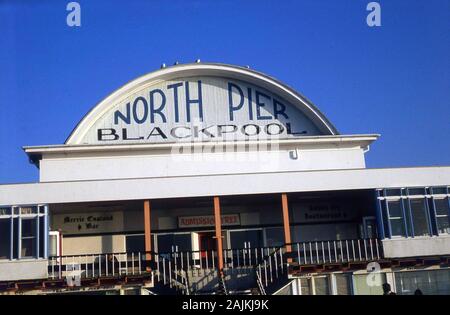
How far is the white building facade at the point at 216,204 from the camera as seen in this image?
12352mm

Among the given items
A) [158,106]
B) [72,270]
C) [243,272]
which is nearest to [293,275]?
[243,272]

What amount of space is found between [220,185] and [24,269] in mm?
4686

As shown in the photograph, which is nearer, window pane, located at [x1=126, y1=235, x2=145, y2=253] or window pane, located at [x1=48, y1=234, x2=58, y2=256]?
window pane, located at [x1=48, y1=234, x2=58, y2=256]

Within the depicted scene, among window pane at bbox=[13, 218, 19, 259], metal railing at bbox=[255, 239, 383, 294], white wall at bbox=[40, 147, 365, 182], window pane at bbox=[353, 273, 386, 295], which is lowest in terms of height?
window pane at bbox=[353, 273, 386, 295]

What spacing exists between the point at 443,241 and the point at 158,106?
7.96 metres

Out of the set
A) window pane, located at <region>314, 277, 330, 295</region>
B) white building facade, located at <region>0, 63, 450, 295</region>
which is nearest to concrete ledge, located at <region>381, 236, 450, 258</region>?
white building facade, located at <region>0, 63, 450, 295</region>

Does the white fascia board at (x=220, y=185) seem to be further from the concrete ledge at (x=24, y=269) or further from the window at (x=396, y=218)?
the concrete ledge at (x=24, y=269)

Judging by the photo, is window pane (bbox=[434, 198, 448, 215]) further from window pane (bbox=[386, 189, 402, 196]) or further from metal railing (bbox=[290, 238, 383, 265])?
metal railing (bbox=[290, 238, 383, 265])

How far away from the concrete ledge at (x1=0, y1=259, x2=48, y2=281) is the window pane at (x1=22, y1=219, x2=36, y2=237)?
0.63 m

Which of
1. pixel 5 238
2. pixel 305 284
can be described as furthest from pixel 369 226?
pixel 5 238

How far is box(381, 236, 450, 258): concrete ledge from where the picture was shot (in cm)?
1294

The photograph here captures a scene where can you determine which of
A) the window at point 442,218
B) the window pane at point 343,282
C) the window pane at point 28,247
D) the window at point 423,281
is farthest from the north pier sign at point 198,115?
the window at point 423,281

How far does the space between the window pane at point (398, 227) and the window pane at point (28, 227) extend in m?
8.25
